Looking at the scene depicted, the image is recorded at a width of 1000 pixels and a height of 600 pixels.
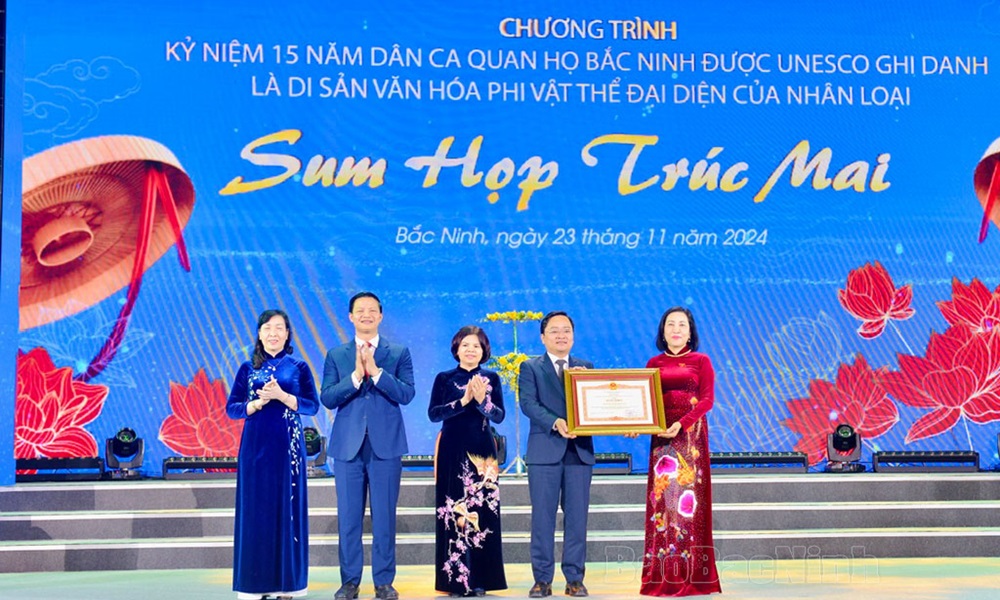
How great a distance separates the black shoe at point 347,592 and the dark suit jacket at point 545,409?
92 cm

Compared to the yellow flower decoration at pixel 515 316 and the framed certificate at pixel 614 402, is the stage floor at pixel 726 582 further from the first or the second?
the yellow flower decoration at pixel 515 316

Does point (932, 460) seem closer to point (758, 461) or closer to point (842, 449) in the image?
point (842, 449)

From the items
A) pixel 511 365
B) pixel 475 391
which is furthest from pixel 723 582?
Answer: pixel 511 365

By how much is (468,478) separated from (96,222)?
12.0 feet

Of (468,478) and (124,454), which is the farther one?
(124,454)

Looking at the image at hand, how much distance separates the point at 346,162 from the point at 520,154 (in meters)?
1.15

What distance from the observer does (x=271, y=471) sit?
16.8ft

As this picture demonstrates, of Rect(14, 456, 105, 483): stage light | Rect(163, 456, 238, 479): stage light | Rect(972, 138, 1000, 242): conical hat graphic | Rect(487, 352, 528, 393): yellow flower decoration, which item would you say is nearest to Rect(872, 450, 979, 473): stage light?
Rect(972, 138, 1000, 242): conical hat graphic

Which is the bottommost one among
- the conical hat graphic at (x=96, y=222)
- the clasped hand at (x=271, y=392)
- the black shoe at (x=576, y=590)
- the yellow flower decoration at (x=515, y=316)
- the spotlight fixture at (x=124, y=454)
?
the black shoe at (x=576, y=590)

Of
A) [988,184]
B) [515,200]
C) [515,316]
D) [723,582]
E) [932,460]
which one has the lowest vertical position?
[723,582]

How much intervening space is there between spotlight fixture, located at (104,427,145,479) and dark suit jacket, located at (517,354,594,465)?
3.16 meters

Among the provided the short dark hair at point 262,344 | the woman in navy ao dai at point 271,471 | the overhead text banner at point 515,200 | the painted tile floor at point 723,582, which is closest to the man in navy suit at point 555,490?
the painted tile floor at point 723,582

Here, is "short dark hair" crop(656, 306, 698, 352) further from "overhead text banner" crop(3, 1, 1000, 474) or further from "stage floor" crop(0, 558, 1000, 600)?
"overhead text banner" crop(3, 1, 1000, 474)

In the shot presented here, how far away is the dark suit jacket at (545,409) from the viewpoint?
5.29m
